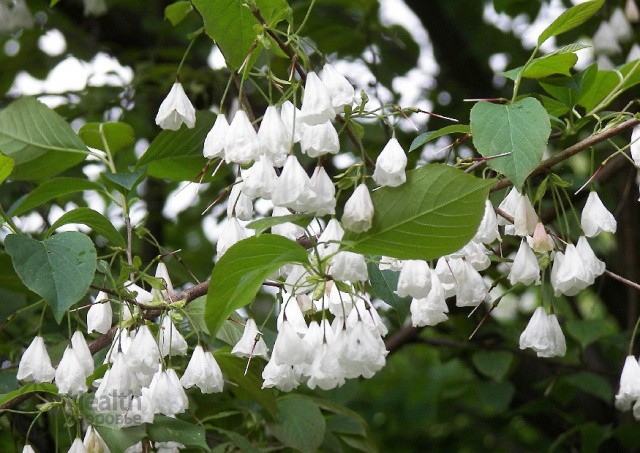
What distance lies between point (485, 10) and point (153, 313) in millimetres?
3416

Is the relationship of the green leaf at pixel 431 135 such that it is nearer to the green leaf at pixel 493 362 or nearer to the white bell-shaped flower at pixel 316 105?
the white bell-shaped flower at pixel 316 105

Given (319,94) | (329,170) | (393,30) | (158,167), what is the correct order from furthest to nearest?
(393,30), (329,170), (158,167), (319,94)

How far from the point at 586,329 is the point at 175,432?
1.56m

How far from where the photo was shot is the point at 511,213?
63.4 inches

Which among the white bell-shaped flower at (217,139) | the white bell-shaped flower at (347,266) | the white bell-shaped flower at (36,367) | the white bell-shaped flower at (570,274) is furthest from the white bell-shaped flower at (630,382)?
the white bell-shaped flower at (36,367)

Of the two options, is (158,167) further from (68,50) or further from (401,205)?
(68,50)

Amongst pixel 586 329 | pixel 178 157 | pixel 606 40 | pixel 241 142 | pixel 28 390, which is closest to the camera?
pixel 241 142

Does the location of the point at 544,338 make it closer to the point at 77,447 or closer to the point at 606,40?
the point at 77,447

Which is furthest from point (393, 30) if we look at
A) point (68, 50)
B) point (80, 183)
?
point (80, 183)

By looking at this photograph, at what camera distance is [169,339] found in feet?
5.19

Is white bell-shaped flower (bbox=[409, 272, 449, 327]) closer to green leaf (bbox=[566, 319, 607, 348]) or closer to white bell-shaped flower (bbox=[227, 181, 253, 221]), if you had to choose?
white bell-shaped flower (bbox=[227, 181, 253, 221])

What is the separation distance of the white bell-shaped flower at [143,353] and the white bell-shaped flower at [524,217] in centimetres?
67

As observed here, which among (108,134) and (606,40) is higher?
(108,134)

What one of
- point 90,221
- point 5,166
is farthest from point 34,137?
point 90,221
